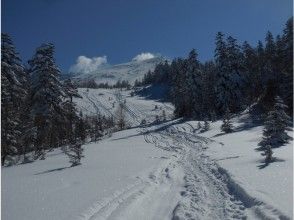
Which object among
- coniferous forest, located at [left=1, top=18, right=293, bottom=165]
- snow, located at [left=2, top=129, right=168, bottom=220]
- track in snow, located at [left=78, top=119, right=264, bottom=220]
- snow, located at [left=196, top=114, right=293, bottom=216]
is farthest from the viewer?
coniferous forest, located at [left=1, top=18, right=293, bottom=165]

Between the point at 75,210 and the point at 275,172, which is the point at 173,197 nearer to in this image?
the point at 75,210

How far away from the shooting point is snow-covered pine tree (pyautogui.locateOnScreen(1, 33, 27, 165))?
114 ft

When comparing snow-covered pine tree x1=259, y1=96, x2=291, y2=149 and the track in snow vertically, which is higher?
snow-covered pine tree x1=259, y1=96, x2=291, y2=149

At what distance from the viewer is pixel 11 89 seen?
42.7 meters

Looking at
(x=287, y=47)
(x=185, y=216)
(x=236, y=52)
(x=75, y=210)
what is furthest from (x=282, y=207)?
(x=236, y=52)

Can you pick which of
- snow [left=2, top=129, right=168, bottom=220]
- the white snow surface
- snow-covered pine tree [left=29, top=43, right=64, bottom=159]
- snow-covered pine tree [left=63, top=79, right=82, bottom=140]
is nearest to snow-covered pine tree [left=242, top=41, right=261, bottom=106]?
snow-covered pine tree [left=63, top=79, right=82, bottom=140]

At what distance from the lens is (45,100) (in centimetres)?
4878

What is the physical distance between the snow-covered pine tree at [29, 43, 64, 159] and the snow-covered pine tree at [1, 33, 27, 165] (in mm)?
1976

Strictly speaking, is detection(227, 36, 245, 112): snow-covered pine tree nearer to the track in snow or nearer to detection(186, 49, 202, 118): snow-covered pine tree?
detection(186, 49, 202, 118): snow-covered pine tree

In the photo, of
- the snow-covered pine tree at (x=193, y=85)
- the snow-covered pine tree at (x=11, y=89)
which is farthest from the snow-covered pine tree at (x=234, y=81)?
the snow-covered pine tree at (x=11, y=89)

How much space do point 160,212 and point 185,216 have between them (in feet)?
3.55

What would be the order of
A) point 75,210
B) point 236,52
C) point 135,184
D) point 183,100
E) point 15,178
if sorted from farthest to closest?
point 183,100, point 236,52, point 15,178, point 135,184, point 75,210

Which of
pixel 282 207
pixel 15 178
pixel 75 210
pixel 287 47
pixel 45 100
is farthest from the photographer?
pixel 287 47

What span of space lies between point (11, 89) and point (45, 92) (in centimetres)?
642
